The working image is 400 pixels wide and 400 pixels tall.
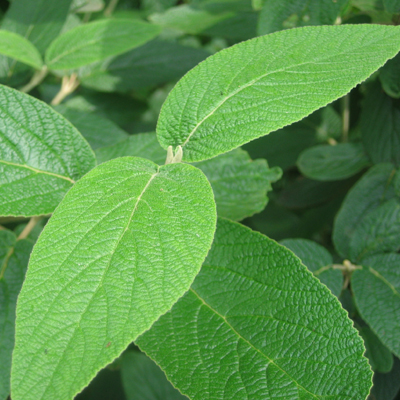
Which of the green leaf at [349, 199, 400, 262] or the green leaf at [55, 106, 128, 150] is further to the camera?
the green leaf at [55, 106, 128, 150]

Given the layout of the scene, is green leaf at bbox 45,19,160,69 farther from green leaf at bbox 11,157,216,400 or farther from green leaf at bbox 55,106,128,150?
green leaf at bbox 11,157,216,400

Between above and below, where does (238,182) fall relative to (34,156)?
below

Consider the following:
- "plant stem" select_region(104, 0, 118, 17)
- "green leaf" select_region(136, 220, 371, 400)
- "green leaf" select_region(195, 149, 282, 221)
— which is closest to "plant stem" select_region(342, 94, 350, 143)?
"green leaf" select_region(195, 149, 282, 221)

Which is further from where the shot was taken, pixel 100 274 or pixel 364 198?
pixel 364 198

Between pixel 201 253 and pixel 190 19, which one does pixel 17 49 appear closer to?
pixel 190 19

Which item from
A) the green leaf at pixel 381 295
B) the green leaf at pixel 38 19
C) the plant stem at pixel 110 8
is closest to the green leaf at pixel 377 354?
the green leaf at pixel 381 295

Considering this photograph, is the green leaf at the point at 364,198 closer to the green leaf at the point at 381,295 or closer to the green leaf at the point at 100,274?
the green leaf at the point at 381,295

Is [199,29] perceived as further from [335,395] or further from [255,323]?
[335,395]

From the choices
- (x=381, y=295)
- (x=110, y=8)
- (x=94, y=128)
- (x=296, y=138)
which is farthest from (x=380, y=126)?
Result: (x=110, y=8)
